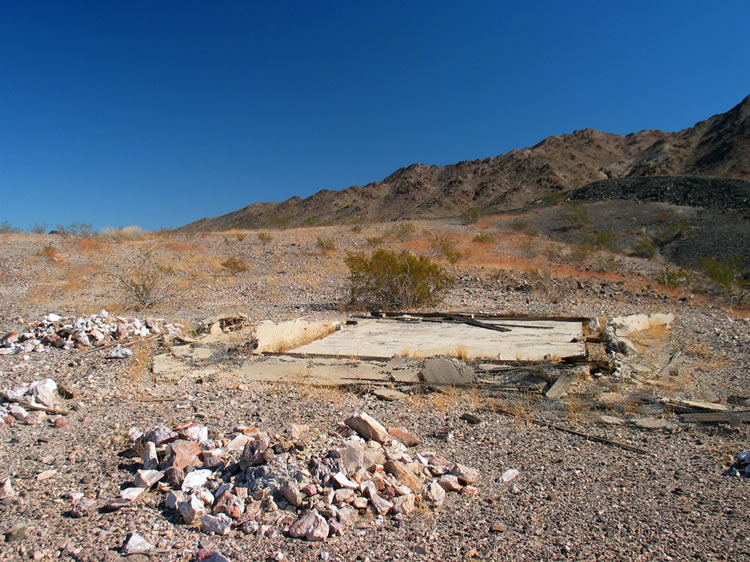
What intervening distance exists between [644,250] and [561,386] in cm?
2599

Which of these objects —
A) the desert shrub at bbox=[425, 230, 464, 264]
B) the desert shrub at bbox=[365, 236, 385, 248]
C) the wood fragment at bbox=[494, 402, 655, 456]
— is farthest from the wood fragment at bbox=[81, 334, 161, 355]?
the desert shrub at bbox=[365, 236, 385, 248]

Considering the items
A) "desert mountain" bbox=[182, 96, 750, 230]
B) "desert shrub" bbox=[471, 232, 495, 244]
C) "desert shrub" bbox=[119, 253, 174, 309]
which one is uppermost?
"desert mountain" bbox=[182, 96, 750, 230]

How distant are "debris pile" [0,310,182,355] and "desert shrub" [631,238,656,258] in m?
25.9

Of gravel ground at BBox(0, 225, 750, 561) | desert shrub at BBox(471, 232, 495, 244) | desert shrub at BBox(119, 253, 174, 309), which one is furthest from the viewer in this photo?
desert shrub at BBox(471, 232, 495, 244)

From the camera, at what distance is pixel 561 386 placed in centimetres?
626

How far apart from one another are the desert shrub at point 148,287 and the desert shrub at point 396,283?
Answer: 5771 millimetres

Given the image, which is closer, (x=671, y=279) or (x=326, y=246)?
(x=671, y=279)

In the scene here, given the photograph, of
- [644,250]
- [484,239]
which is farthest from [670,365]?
[644,250]

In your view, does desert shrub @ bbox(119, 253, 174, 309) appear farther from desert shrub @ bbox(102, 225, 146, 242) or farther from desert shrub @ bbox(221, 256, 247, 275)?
desert shrub @ bbox(102, 225, 146, 242)

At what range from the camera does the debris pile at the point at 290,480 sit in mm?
3354

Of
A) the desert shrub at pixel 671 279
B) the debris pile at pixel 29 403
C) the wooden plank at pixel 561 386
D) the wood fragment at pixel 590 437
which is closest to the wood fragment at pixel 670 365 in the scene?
the wooden plank at pixel 561 386

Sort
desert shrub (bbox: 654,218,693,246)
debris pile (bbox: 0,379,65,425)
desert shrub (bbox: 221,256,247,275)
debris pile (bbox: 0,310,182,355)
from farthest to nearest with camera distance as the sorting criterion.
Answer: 1. desert shrub (bbox: 654,218,693,246)
2. desert shrub (bbox: 221,256,247,275)
3. debris pile (bbox: 0,310,182,355)
4. debris pile (bbox: 0,379,65,425)

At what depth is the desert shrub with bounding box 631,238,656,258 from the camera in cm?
2812

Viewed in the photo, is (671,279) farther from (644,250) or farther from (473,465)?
(473,465)
